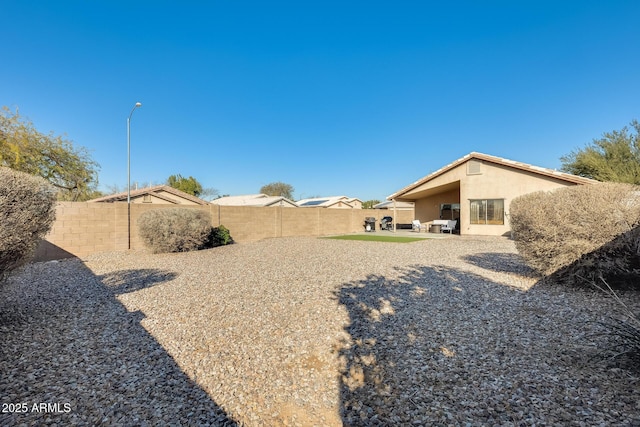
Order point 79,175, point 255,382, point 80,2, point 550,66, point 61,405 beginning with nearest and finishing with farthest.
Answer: point 61,405, point 255,382, point 80,2, point 550,66, point 79,175

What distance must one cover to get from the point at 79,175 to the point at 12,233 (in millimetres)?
17625

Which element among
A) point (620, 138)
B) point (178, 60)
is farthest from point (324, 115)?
point (620, 138)

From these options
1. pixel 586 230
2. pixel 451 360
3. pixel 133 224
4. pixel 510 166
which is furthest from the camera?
pixel 510 166

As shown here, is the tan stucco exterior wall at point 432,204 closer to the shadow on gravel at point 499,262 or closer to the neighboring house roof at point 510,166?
the neighboring house roof at point 510,166

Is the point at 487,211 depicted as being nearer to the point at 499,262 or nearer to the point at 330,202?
the point at 499,262

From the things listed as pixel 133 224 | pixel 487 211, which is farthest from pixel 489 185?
pixel 133 224

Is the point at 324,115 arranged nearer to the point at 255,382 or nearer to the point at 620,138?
the point at 620,138

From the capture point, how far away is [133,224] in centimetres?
1273

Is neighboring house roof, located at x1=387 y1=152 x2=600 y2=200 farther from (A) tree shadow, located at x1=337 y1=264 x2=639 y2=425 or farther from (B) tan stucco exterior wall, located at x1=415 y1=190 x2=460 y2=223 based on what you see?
(A) tree shadow, located at x1=337 y1=264 x2=639 y2=425

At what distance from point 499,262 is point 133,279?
10.5 meters

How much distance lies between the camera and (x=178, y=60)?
45.4ft

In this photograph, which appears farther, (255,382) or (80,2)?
(80,2)

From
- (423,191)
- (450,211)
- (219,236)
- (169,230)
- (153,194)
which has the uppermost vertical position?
(423,191)

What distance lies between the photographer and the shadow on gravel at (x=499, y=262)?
25.3 feet
